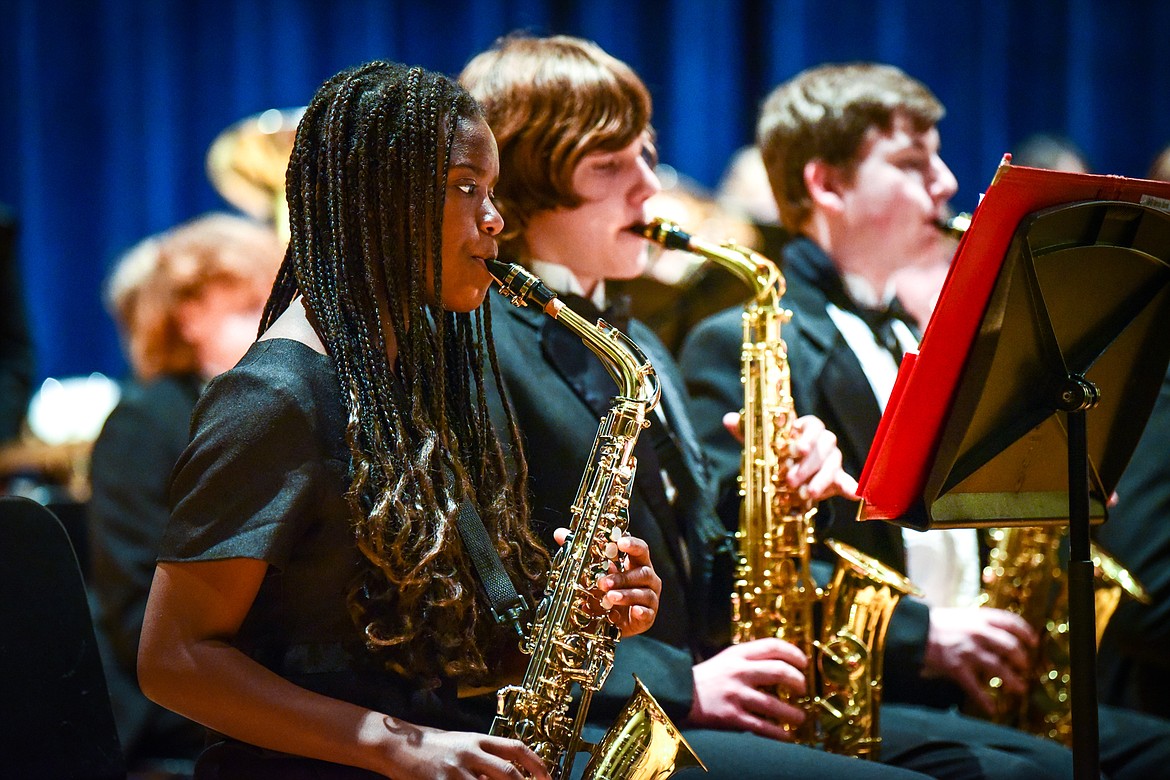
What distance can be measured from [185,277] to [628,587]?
2585 millimetres

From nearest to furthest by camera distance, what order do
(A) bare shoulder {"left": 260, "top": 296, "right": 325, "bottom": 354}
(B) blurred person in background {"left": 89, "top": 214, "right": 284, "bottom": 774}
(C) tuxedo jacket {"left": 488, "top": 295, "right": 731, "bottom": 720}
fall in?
(A) bare shoulder {"left": 260, "top": 296, "right": 325, "bottom": 354} → (C) tuxedo jacket {"left": 488, "top": 295, "right": 731, "bottom": 720} → (B) blurred person in background {"left": 89, "top": 214, "right": 284, "bottom": 774}

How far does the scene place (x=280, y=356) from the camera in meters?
1.71

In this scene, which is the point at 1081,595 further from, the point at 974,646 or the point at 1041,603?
the point at 1041,603

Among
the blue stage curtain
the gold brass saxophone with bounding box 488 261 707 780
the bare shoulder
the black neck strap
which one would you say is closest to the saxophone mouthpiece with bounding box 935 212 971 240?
the gold brass saxophone with bounding box 488 261 707 780

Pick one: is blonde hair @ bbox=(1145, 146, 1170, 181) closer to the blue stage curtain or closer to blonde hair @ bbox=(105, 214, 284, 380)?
the blue stage curtain

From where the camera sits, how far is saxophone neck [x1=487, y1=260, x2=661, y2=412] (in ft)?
6.12

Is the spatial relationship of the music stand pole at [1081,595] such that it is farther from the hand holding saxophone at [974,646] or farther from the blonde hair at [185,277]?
the blonde hair at [185,277]

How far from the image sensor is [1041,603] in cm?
296

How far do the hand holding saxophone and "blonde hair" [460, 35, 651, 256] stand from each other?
116cm

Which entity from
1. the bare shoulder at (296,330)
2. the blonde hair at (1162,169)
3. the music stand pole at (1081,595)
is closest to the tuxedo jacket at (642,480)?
the bare shoulder at (296,330)

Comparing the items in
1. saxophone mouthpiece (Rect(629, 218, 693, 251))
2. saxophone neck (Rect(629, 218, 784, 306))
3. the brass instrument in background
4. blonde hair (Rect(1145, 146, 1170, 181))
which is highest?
blonde hair (Rect(1145, 146, 1170, 181))

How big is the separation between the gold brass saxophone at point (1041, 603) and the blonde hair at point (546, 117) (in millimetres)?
1328

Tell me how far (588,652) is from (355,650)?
0.34 m

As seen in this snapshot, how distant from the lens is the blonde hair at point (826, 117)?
9.91 ft
